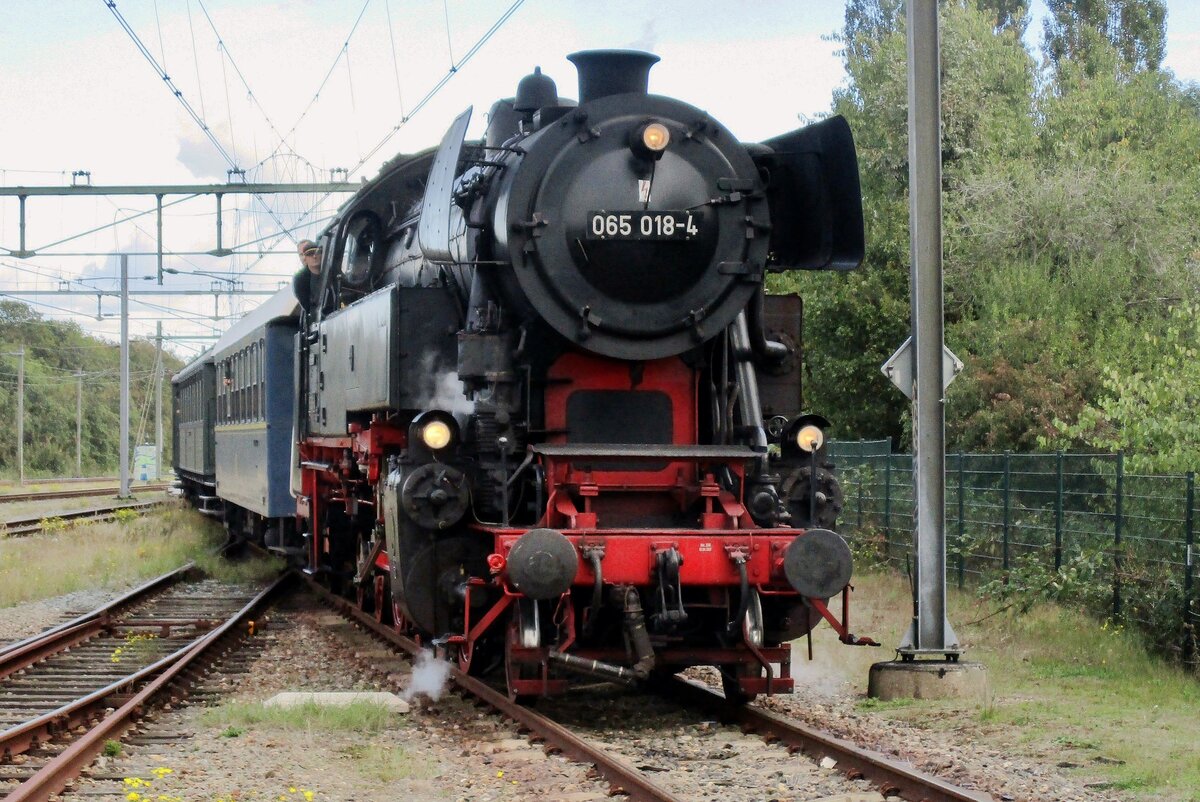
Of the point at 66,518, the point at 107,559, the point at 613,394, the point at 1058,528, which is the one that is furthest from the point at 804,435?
the point at 66,518

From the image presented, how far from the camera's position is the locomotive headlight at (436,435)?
7559 mm

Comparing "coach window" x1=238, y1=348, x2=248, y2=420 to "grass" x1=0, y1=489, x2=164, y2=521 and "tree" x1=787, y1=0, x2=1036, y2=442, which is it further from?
"grass" x1=0, y1=489, x2=164, y2=521

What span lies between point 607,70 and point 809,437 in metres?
2.31

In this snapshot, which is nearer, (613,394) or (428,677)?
(613,394)

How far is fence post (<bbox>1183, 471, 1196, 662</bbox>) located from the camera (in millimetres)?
9242

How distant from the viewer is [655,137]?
7.34m

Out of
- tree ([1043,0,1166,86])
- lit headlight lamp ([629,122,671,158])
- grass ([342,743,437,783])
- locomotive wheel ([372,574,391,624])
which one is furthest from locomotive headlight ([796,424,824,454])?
tree ([1043,0,1166,86])

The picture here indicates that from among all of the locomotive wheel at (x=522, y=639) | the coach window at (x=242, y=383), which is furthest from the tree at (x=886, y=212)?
the locomotive wheel at (x=522, y=639)

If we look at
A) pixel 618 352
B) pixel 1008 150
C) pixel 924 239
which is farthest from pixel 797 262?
pixel 1008 150

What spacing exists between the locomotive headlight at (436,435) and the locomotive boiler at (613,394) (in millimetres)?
11

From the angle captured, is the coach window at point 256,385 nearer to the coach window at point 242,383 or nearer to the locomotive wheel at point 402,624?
the coach window at point 242,383

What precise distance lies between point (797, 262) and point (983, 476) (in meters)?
5.78

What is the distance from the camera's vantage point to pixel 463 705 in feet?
26.2

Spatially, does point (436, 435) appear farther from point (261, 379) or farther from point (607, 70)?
point (261, 379)
